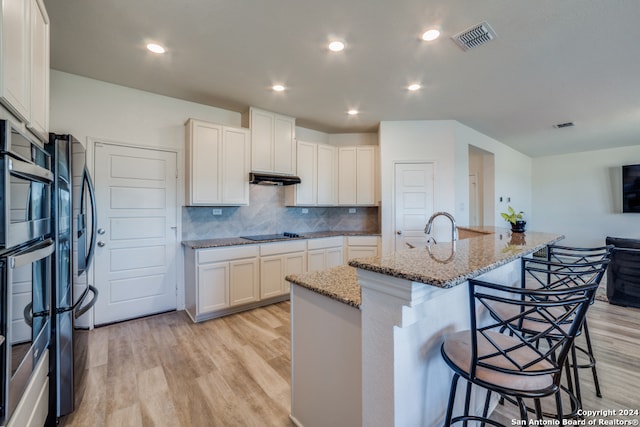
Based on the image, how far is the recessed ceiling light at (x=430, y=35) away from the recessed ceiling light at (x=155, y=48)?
2145 millimetres

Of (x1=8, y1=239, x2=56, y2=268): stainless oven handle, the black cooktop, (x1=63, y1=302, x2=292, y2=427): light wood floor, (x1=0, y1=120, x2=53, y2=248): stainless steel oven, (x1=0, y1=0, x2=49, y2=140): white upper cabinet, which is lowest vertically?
(x1=63, y1=302, x2=292, y2=427): light wood floor

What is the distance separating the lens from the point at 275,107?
3.73 meters

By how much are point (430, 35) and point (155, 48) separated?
2.25 m

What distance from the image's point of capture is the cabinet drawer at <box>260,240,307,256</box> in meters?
3.57

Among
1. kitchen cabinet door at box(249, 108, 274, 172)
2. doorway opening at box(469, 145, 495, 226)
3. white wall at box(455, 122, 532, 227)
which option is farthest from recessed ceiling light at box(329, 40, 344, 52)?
doorway opening at box(469, 145, 495, 226)

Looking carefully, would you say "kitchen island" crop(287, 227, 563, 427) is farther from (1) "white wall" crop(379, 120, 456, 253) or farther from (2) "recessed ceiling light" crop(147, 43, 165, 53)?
(1) "white wall" crop(379, 120, 456, 253)

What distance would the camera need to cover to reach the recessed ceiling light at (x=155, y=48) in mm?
Result: 2329

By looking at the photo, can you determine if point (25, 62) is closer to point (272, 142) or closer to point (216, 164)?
point (216, 164)

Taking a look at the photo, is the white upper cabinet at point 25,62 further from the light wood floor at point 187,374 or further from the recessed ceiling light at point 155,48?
the light wood floor at point 187,374

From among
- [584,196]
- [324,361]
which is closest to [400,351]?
[324,361]

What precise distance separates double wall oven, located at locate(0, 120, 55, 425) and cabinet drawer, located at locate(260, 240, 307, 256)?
2.16 m

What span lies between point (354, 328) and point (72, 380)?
1.82 meters

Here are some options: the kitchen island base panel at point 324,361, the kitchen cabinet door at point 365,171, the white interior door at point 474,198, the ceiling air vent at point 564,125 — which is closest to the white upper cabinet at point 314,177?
the kitchen cabinet door at point 365,171

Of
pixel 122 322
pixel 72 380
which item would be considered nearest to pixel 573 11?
pixel 72 380
